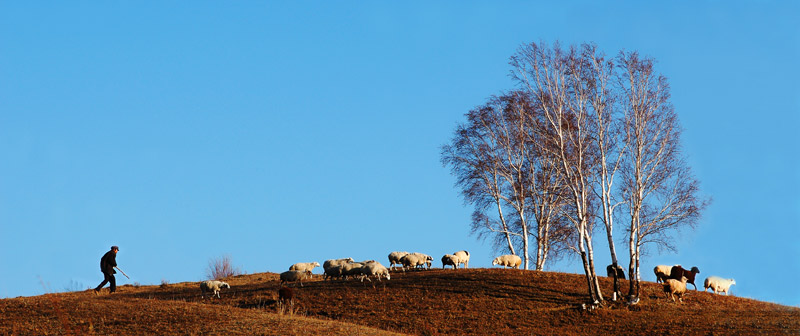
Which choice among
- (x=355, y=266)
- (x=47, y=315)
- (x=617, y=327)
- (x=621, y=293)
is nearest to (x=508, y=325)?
(x=617, y=327)

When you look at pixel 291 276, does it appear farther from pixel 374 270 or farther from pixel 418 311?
pixel 418 311

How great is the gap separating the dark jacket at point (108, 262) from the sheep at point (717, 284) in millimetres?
25385

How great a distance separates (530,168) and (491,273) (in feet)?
28.0

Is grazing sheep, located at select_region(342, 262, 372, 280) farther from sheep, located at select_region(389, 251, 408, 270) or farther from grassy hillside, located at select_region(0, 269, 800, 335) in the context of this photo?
sheep, located at select_region(389, 251, 408, 270)

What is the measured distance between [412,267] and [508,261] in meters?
4.83

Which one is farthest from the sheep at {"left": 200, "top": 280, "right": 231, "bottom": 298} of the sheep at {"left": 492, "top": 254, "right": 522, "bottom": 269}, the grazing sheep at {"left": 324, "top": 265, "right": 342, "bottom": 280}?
the sheep at {"left": 492, "top": 254, "right": 522, "bottom": 269}

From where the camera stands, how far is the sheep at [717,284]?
3575cm

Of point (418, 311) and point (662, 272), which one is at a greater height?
point (662, 272)

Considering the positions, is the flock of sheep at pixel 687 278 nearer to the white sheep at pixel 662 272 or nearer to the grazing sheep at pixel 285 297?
the white sheep at pixel 662 272

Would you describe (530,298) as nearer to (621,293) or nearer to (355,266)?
(621,293)

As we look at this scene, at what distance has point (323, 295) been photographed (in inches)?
1246

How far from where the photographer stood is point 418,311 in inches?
1142

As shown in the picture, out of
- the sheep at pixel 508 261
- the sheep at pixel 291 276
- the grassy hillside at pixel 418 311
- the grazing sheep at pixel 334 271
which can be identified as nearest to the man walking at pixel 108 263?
the grassy hillside at pixel 418 311

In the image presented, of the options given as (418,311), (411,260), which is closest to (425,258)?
(411,260)
